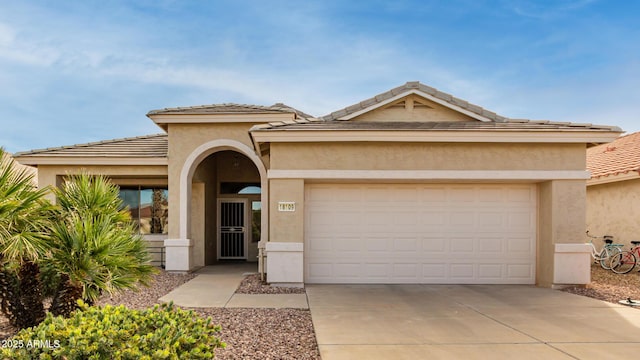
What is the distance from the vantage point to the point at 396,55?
14508 mm

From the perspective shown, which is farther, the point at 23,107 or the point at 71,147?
the point at 23,107

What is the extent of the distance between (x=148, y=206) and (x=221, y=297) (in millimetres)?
6799

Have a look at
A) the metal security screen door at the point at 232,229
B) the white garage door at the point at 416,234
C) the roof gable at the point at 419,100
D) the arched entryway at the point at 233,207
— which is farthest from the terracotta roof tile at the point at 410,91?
the metal security screen door at the point at 232,229

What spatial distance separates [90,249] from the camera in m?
5.28

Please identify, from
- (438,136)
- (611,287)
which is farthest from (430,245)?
(611,287)

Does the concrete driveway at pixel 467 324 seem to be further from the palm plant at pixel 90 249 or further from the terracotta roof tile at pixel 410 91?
the terracotta roof tile at pixel 410 91

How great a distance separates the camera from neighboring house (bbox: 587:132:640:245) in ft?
44.5

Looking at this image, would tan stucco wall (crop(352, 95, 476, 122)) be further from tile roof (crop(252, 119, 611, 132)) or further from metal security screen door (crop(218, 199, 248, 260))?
metal security screen door (crop(218, 199, 248, 260))

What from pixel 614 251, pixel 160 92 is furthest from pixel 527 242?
pixel 160 92

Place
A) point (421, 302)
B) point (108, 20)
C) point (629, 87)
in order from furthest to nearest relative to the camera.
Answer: point (629, 87), point (108, 20), point (421, 302)

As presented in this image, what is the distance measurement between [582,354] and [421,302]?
3.14 m

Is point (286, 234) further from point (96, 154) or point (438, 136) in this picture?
point (96, 154)

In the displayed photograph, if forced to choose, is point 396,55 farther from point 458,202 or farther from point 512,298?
point 512,298

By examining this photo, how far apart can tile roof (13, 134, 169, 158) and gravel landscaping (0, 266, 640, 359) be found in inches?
169
